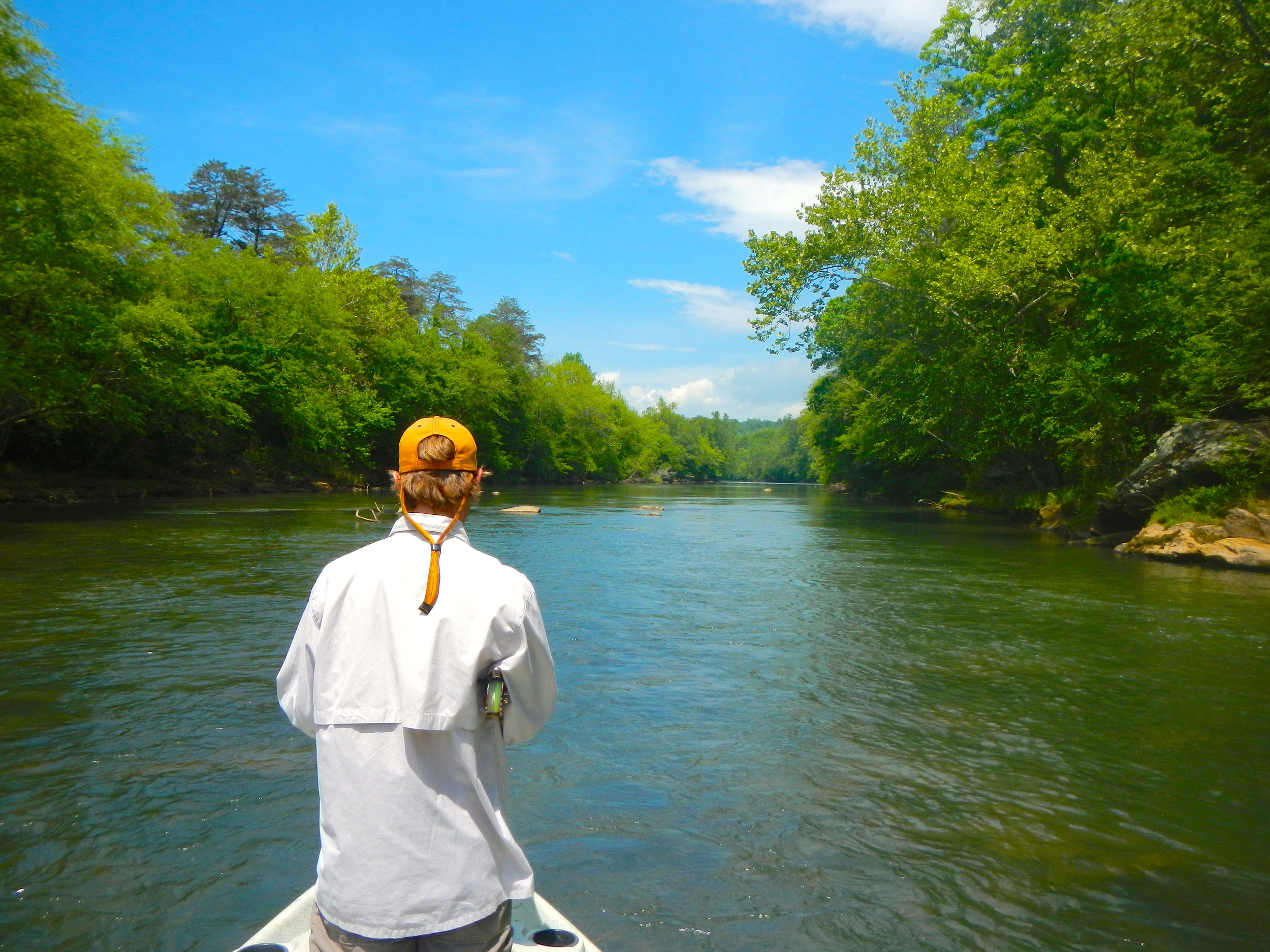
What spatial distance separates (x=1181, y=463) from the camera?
59.4 ft

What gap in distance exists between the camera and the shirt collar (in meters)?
2.10

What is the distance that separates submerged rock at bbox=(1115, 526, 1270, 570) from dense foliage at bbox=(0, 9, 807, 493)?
2624cm

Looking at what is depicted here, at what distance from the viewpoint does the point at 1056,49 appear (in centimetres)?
2869

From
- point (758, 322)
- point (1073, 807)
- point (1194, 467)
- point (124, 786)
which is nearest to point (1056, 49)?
point (758, 322)

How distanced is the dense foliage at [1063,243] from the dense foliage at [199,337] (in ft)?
65.9

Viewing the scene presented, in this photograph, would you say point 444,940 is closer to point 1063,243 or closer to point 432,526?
point 432,526

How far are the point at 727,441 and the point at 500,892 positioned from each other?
627 ft

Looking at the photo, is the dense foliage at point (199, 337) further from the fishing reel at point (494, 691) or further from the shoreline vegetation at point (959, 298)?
the fishing reel at point (494, 691)

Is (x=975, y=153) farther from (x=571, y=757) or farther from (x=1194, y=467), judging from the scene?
(x=571, y=757)

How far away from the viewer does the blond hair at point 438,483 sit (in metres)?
2.18

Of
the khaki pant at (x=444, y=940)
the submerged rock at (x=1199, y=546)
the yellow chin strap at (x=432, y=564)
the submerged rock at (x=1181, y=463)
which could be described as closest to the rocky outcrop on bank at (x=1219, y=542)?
the submerged rock at (x=1199, y=546)

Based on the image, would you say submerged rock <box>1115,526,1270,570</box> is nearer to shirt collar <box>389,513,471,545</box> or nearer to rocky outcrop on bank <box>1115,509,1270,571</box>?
rocky outcrop on bank <box>1115,509,1270,571</box>

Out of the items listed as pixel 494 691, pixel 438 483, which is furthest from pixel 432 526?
pixel 494 691

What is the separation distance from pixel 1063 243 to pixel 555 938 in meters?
26.0
